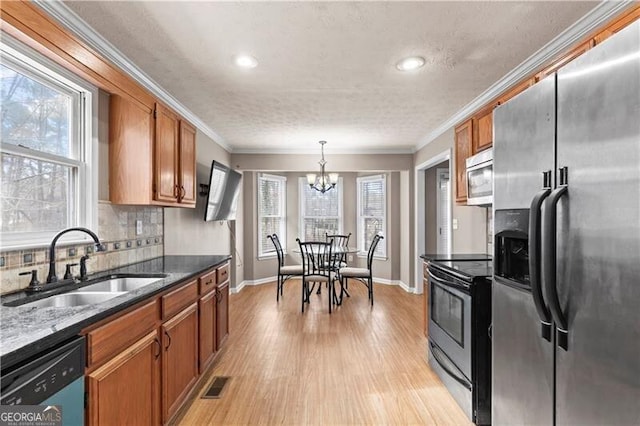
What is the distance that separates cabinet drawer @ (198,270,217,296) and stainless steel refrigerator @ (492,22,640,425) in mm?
2008

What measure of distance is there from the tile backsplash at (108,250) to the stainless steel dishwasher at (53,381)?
0.81 meters

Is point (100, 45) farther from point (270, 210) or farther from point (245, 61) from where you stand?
point (270, 210)

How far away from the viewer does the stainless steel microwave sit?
2393mm

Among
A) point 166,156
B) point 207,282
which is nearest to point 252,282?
point 207,282

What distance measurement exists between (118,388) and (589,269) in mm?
1918

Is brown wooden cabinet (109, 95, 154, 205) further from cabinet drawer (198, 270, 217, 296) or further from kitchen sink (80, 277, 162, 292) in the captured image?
cabinet drawer (198, 270, 217, 296)

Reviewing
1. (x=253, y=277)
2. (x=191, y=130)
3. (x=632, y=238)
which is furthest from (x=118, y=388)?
Answer: (x=253, y=277)

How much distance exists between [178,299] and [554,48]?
297cm

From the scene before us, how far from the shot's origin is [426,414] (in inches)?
83.6

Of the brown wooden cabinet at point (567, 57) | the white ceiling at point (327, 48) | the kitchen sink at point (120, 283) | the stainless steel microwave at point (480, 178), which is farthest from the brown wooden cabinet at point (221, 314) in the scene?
the brown wooden cabinet at point (567, 57)

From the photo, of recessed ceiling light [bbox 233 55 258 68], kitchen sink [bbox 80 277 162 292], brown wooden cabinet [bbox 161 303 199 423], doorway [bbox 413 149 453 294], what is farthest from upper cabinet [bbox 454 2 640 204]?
kitchen sink [bbox 80 277 162 292]

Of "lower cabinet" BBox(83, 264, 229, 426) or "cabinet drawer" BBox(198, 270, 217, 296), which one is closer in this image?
"lower cabinet" BBox(83, 264, 229, 426)

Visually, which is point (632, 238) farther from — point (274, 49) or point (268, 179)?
point (268, 179)

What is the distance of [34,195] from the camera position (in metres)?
1.89
